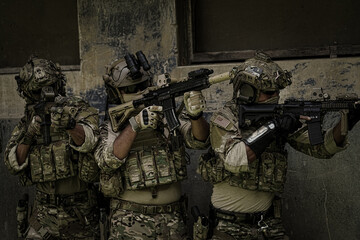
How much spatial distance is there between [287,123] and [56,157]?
7.15ft

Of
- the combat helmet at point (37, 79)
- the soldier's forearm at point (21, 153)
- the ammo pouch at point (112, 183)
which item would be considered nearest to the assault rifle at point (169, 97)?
the ammo pouch at point (112, 183)

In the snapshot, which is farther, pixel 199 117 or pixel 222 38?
pixel 222 38

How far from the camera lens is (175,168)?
5.24m

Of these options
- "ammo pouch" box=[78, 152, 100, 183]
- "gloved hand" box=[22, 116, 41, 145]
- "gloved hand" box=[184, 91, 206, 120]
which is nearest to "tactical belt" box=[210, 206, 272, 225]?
"gloved hand" box=[184, 91, 206, 120]

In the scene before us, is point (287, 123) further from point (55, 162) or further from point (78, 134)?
point (55, 162)

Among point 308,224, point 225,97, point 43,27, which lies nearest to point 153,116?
point 225,97

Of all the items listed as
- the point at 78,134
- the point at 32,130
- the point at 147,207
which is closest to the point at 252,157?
the point at 147,207

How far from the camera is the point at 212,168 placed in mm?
4980

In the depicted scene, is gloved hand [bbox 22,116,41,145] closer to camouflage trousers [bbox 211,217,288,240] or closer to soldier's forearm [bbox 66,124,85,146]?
soldier's forearm [bbox 66,124,85,146]

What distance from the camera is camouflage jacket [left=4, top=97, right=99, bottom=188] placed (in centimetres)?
550

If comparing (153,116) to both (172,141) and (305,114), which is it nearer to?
(172,141)

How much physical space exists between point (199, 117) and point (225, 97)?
140cm

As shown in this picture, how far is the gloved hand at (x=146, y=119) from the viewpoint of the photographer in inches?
198

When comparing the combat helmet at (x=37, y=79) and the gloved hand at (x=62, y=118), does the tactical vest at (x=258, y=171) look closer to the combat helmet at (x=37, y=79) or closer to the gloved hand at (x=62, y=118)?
the gloved hand at (x=62, y=118)
